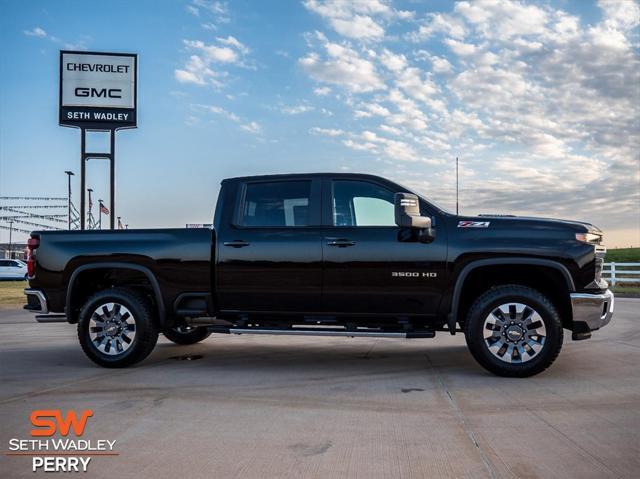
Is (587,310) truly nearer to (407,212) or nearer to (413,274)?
(413,274)

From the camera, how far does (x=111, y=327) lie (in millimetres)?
7133

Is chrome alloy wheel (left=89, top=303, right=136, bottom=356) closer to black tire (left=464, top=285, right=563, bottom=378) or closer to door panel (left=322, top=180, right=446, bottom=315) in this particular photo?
door panel (left=322, top=180, right=446, bottom=315)

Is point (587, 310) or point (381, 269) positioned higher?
point (381, 269)

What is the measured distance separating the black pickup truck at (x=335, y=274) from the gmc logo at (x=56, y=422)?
216 centimetres

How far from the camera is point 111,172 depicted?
22.2 metres

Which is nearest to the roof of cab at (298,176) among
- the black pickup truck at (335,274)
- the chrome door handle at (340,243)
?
the black pickup truck at (335,274)

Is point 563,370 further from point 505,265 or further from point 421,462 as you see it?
point 421,462

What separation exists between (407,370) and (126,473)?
3.90 metres

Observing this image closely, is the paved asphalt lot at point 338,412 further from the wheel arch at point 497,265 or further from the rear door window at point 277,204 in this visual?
the rear door window at point 277,204

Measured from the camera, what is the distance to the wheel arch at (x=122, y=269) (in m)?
7.11

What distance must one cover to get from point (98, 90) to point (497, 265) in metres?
20.8

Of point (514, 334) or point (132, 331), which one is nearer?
point (514, 334)

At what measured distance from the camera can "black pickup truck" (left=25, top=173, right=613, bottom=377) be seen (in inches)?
250

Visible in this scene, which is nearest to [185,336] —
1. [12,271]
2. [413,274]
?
[413,274]
